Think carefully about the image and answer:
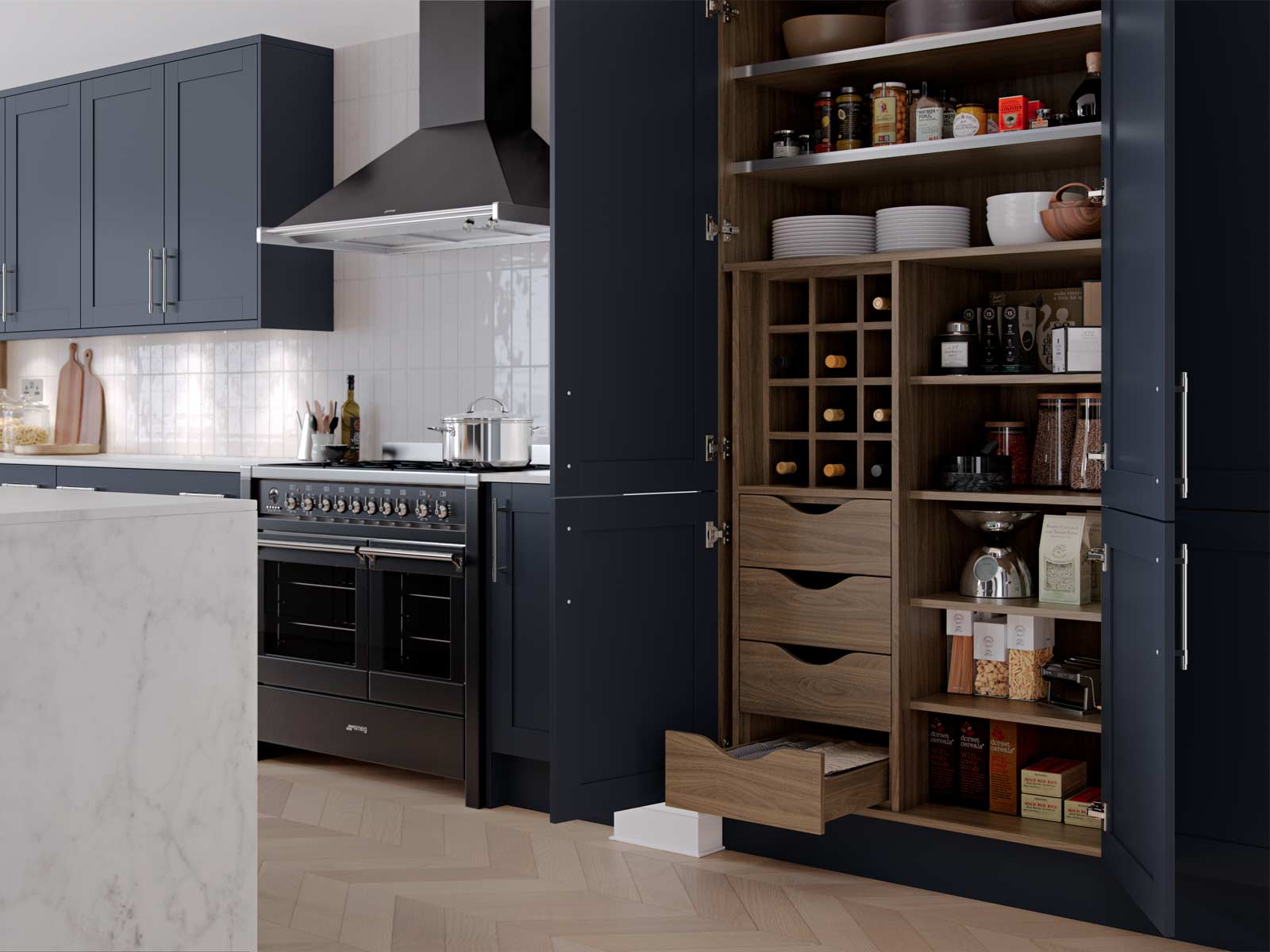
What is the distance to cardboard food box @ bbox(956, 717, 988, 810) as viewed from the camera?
130 inches

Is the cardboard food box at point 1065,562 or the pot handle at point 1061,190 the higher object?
the pot handle at point 1061,190

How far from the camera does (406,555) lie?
396 centimetres

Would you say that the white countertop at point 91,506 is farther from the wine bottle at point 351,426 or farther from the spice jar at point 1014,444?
the wine bottle at point 351,426

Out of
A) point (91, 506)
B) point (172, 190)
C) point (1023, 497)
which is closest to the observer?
point (91, 506)

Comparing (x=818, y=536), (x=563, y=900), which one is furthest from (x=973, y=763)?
(x=563, y=900)

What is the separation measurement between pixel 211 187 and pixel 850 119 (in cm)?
240

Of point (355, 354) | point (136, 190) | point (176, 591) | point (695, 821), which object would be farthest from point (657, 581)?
point (136, 190)

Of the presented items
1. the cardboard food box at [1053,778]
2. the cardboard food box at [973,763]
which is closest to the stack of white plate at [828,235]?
the cardboard food box at [973,763]

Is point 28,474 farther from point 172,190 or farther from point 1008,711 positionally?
point 1008,711

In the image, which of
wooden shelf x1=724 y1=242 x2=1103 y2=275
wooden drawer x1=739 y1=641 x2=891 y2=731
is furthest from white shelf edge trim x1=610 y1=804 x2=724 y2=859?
wooden shelf x1=724 y1=242 x2=1103 y2=275

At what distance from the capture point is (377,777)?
4.23m

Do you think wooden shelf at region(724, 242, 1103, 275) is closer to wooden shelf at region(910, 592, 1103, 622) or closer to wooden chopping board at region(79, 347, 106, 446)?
wooden shelf at region(910, 592, 1103, 622)

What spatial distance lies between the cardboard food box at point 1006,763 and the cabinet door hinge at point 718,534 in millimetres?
796

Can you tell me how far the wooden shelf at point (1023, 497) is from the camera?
309 centimetres
